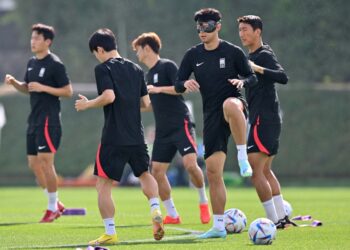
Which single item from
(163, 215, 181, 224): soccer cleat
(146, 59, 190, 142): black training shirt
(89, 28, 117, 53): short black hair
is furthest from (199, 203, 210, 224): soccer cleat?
Answer: (89, 28, 117, 53): short black hair

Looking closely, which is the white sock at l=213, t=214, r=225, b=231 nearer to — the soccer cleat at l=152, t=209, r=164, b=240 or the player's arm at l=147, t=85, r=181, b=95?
the soccer cleat at l=152, t=209, r=164, b=240

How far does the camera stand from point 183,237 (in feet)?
42.3

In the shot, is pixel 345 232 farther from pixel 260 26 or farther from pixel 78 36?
pixel 78 36

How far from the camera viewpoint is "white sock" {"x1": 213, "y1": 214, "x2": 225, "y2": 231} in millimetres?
12562

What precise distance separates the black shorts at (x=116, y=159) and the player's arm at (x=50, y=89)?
13.5 feet

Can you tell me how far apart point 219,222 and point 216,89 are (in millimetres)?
1615

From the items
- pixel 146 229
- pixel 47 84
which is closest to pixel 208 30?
pixel 146 229

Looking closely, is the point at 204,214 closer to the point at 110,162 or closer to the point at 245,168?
the point at 245,168

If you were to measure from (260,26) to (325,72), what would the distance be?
27.6m

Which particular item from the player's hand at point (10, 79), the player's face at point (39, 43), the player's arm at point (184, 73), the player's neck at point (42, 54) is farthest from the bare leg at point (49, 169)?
the player's arm at point (184, 73)

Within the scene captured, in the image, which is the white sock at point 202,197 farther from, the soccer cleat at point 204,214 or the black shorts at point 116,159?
the black shorts at point 116,159

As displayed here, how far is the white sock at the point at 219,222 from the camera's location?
12.6m

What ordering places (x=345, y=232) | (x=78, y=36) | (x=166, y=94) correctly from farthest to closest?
(x=78, y=36)
(x=166, y=94)
(x=345, y=232)

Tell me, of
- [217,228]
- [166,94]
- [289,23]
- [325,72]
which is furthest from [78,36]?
[217,228]
